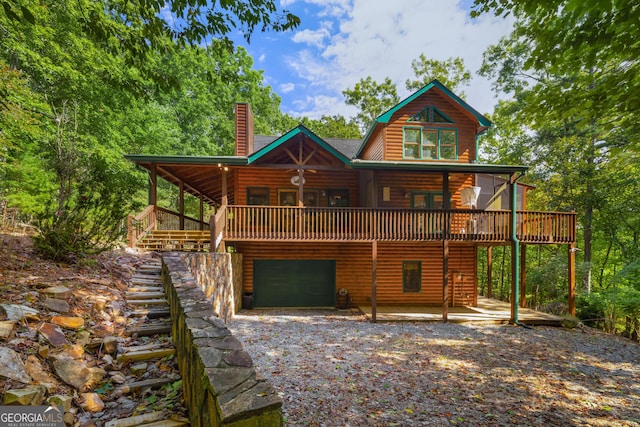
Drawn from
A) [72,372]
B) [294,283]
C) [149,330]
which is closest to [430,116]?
[294,283]

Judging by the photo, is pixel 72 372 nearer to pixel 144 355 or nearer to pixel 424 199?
pixel 144 355

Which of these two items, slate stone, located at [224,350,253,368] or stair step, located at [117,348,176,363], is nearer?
slate stone, located at [224,350,253,368]

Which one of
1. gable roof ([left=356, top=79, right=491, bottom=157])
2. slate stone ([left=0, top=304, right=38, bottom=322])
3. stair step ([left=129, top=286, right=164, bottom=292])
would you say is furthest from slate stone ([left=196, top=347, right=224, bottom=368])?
gable roof ([left=356, top=79, right=491, bottom=157])

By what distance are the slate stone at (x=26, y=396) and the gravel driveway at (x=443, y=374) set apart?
2.99 m

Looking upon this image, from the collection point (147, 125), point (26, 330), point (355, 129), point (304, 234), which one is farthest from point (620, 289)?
point (147, 125)

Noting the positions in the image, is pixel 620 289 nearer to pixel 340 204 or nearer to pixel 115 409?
pixel 340 204

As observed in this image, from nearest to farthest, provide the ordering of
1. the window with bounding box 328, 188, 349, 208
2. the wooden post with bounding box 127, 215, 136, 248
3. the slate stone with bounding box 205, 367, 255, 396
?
1. the slate stone with bounding box 205, 367, 255, 396
2. the wooden post with bounding box 127, 215, 136, 248
3. the window with bounding box 328, 188, 349, 208

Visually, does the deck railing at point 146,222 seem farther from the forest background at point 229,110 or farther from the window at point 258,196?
the window at point 258,196

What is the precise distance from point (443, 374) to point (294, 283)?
23.7 ft

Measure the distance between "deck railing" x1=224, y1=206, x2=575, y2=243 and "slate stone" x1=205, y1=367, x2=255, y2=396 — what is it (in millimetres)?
8022

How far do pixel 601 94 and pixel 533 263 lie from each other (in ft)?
71.2

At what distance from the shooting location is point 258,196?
12.4m

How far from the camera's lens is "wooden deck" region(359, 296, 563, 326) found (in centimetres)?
992

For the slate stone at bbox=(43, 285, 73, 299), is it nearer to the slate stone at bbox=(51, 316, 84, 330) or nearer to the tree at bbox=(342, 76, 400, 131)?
the slate stone at bbox=(51, 316, 84, 330)
